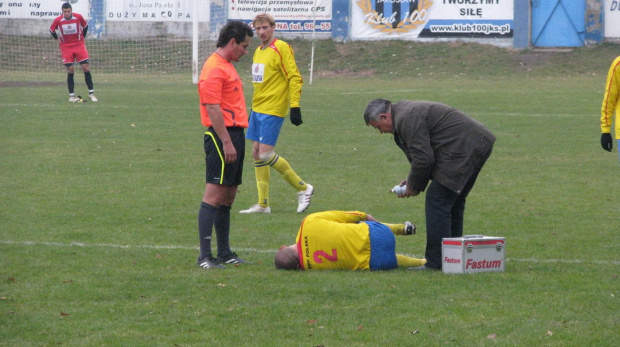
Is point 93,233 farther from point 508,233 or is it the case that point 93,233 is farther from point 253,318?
point 508,233

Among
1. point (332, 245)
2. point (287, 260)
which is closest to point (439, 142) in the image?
point (332, 245)

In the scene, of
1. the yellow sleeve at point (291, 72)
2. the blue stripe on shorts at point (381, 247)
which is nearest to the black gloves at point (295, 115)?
the yellow sleeve at point (291, 72)

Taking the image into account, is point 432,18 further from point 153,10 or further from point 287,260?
point 287,260

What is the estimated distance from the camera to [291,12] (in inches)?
1385

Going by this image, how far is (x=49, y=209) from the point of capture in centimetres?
1014

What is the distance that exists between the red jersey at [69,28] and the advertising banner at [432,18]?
14.3 m

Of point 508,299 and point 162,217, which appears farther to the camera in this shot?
point 162,217

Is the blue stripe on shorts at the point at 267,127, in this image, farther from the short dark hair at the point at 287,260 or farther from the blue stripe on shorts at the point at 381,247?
the blue stripe on shorts at the point at 381,247

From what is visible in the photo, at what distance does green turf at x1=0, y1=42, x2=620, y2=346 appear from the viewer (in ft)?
18.6

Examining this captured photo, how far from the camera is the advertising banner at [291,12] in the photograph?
113 feet

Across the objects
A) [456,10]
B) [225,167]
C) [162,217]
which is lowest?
[162,217]

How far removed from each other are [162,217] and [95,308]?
3689mm

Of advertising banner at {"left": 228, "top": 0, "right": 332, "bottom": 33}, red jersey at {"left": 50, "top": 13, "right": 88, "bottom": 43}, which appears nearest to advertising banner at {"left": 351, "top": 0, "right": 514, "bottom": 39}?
advertising banner at {"left": 228, "top": 0, "right": 332, "bottom": 33}

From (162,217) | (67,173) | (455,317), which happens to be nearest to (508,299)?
(455,317)
